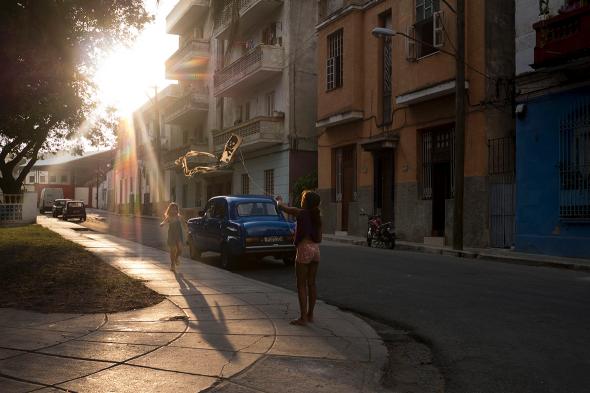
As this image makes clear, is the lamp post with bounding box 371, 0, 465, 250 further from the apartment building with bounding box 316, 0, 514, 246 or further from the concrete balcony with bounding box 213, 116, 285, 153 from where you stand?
the concrete balcony with bounding box 213, 116, 285, 153

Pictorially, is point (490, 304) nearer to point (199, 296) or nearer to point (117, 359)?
point (199, 296)

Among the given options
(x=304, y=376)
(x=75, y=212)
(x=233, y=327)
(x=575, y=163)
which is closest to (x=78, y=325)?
(x=233, y=327)

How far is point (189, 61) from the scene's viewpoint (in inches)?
1614

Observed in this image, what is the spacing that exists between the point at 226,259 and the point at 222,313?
604 cm

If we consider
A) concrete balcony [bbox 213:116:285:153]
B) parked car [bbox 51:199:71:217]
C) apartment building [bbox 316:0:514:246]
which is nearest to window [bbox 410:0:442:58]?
apartment building [bbox 316:0:514:246]

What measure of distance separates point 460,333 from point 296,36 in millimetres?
24539

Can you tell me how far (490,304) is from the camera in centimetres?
843

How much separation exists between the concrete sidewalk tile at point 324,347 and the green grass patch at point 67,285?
2654 mm

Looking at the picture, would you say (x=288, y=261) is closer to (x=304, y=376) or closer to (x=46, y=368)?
(x=304, y=376)

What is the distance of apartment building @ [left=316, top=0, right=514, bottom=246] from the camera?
18.4 m

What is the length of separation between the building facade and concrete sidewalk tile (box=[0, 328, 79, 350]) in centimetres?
1303

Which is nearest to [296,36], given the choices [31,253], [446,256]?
[446,256]

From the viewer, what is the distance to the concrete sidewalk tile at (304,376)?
462 centimetres

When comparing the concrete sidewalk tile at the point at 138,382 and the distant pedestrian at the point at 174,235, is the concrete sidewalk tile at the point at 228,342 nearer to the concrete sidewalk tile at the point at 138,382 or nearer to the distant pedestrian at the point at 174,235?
the concrete sidewalk tile at the point at 138,382
